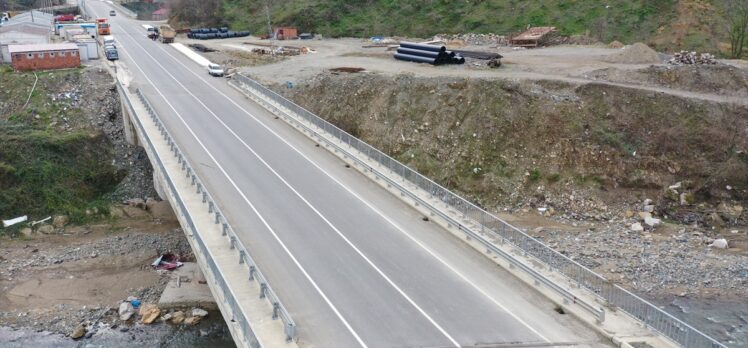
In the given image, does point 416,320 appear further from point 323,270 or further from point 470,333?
point 323,270

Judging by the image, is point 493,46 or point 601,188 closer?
point 601,188

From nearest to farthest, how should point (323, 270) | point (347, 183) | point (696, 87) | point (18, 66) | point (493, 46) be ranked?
point (323, 270) → point (347, 183) → point (696, 87) → point (18, 66) → point (493, 46)

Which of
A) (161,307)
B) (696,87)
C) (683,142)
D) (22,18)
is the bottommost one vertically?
(161,307)

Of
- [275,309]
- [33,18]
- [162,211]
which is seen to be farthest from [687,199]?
[33,18]

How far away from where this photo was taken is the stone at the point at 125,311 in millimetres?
27328

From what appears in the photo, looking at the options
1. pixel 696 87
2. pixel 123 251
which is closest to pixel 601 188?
pixel 696 87

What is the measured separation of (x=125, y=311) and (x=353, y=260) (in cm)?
1203

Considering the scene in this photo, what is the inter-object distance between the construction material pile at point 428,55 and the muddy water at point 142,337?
2969 cm

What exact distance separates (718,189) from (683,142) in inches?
140

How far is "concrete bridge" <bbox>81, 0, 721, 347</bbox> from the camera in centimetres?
1792

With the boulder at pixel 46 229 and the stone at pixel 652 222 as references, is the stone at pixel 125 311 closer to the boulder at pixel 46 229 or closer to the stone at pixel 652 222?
the boulder at pixel 46 229

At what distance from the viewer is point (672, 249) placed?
30.3m

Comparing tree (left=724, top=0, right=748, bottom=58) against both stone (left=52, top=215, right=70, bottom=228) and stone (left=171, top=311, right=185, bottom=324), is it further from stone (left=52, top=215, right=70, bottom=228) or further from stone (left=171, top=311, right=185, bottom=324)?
stone (left=52, top=215, right=70, bottom=228)

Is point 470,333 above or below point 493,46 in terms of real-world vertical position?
below
